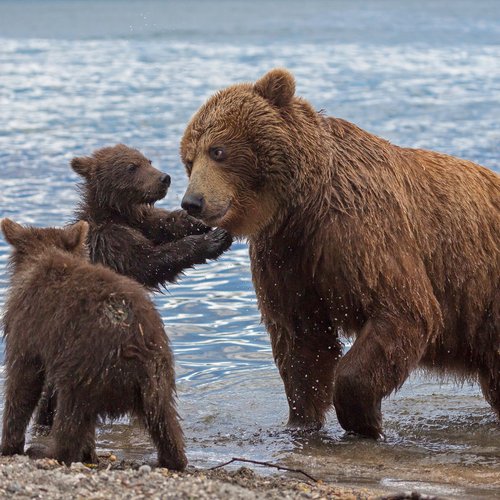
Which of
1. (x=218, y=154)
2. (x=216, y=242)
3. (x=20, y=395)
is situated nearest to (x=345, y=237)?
(x=218, y=154)

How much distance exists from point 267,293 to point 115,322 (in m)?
1.52

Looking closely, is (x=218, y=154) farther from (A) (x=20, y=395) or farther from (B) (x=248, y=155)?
(A) (x=20, y=395)

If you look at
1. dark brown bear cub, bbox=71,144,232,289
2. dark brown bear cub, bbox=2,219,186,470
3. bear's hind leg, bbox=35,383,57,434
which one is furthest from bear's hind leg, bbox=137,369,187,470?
dark brown bear cub, bbox=71,144,232,289

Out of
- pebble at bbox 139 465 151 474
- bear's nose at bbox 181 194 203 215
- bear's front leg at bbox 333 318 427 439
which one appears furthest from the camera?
bear's front leg at bbox 333 318 427 439

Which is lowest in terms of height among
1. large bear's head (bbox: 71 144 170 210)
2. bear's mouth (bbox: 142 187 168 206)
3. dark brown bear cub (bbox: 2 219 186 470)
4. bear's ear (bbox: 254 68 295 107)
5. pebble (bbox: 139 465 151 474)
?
pebble (bbox: 139 465 151 474)

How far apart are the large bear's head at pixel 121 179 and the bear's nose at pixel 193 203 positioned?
157cm

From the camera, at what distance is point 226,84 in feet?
80.1

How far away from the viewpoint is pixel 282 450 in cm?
754

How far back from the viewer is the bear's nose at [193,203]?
671cm

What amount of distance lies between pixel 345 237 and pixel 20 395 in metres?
1.91

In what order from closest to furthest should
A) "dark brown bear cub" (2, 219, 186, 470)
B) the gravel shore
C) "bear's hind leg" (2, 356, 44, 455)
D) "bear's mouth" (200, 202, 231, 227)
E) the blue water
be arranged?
1. the gravel shore
2. "dark brown bear cub" (2, 219, 186, 470)
3. "bear's hind leg" (2, 356, 44, 455)
4. "bear's mouth" (200, 202, 231, 227)
5. the blue water

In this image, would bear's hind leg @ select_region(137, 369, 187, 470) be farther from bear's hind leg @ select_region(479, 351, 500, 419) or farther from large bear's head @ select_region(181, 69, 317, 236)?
bear's hind leg @ select_region(479, 351, 500, 419)

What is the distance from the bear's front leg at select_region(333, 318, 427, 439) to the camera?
7035mm

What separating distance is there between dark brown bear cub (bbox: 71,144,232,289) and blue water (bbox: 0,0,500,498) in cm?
102
